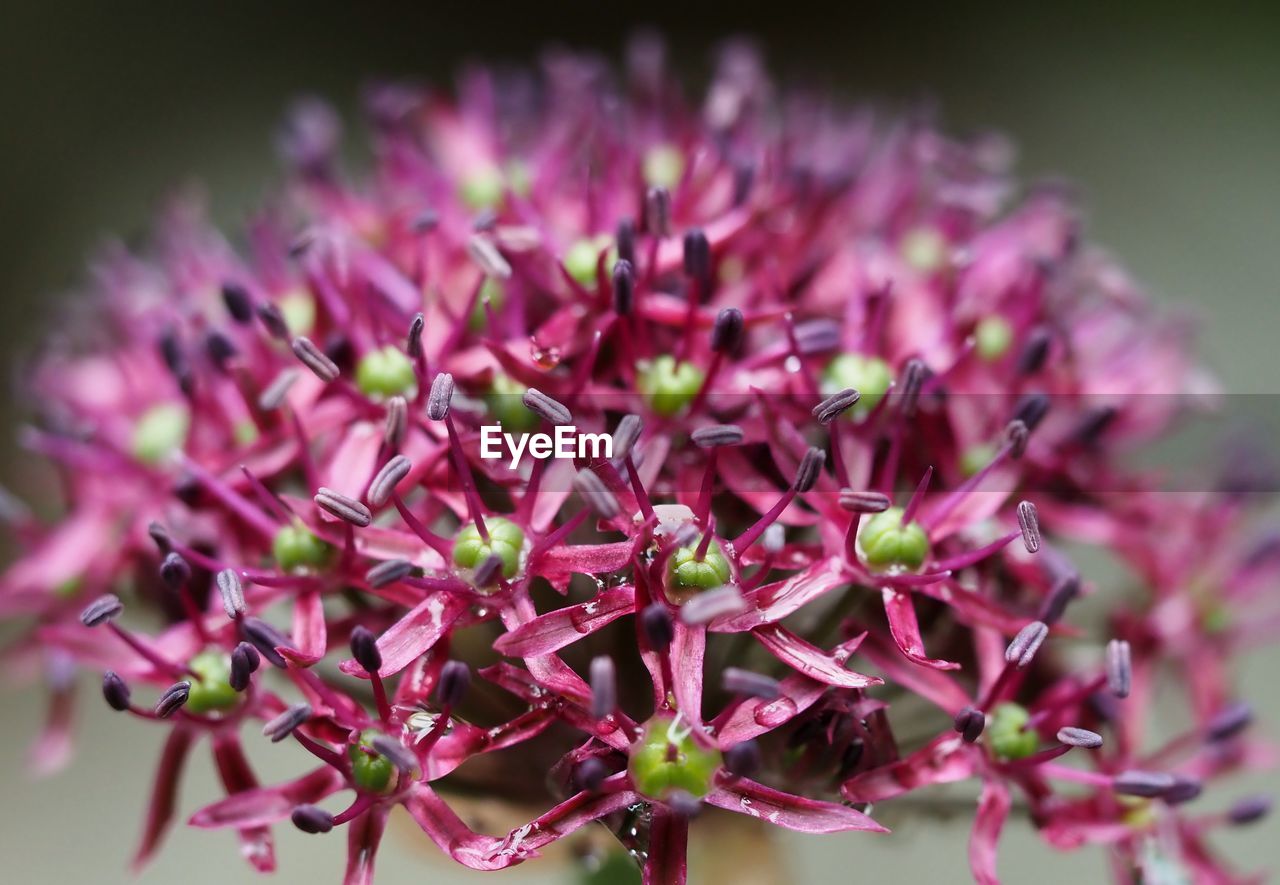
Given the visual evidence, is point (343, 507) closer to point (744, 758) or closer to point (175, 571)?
point (175, 571)

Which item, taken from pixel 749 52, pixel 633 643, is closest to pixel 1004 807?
pixel 633 643

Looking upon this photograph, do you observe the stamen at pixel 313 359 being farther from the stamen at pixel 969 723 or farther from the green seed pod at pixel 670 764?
the stamen at pixel 969 723

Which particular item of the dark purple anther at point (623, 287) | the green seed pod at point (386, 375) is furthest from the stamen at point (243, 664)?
the dark purple anther at point (623, 287)

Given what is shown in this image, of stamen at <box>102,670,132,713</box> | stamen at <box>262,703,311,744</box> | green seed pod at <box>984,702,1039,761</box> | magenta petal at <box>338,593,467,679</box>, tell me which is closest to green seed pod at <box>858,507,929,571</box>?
green seed pod at <box>984,702,1039,761</box>

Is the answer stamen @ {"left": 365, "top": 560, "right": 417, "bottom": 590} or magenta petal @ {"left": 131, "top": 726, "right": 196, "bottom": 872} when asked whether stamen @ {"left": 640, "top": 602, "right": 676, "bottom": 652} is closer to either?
stamen @ {"left": 365, "top": 560, "right": 417, "bottom": 590}

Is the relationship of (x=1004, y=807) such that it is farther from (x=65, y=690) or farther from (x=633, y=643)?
(x=65, y=690)

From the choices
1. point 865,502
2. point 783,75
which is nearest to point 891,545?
point 865,502
